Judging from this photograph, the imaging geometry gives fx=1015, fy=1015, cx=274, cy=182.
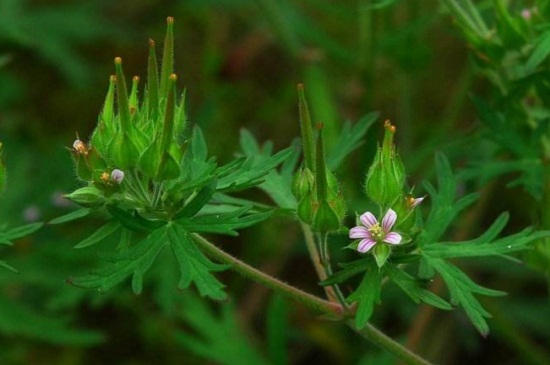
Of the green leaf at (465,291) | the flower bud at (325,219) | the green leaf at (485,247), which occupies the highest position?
the flower bud at (325,219)

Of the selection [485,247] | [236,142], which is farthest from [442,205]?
[236,142]

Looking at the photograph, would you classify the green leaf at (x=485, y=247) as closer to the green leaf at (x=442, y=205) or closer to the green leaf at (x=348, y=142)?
the green leaf at (x=442, y=205)

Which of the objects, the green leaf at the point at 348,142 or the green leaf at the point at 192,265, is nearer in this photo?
the green leaf at the point at 192,265

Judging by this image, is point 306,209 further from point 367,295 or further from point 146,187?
point 146,187

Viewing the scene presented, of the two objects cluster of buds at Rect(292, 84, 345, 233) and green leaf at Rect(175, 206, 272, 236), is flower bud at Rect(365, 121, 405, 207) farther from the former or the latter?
green leaf at Rect(175, 206, 272, 236)

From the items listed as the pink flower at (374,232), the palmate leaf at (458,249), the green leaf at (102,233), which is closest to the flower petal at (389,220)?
the pink flower at (374,232)

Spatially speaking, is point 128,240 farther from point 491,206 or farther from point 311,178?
point 491,206
